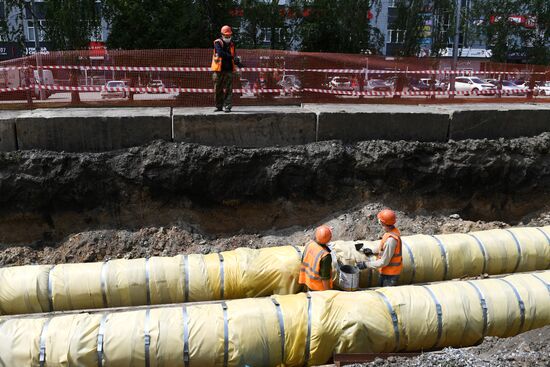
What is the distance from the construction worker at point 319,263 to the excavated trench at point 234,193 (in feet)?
8.71

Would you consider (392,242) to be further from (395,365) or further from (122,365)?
(122,365)

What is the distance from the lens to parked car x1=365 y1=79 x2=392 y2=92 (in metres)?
11.3

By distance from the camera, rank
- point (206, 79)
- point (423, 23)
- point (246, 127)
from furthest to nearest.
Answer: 1. point (423, 23)
2. point (206, 79)
3. point (246, 127)

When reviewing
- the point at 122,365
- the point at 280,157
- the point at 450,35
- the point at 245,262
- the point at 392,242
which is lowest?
the point at 122,365

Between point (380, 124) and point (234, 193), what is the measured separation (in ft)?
10.2

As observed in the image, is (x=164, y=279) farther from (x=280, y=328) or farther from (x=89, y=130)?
(x=89, y=130)

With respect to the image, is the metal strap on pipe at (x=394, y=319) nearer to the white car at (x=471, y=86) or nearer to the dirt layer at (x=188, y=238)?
the dirt layer at (x=188, y=238)

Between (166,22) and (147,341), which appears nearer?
(147,341)

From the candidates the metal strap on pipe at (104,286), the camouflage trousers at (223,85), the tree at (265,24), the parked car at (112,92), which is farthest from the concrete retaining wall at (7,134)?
the tree at (265,24)

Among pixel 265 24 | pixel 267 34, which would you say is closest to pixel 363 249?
pixel 265 24

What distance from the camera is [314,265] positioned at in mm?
5852

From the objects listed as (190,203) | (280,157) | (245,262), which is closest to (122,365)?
(245,262)

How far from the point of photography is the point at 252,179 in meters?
8.70

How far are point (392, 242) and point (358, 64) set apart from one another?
6.62 metres
